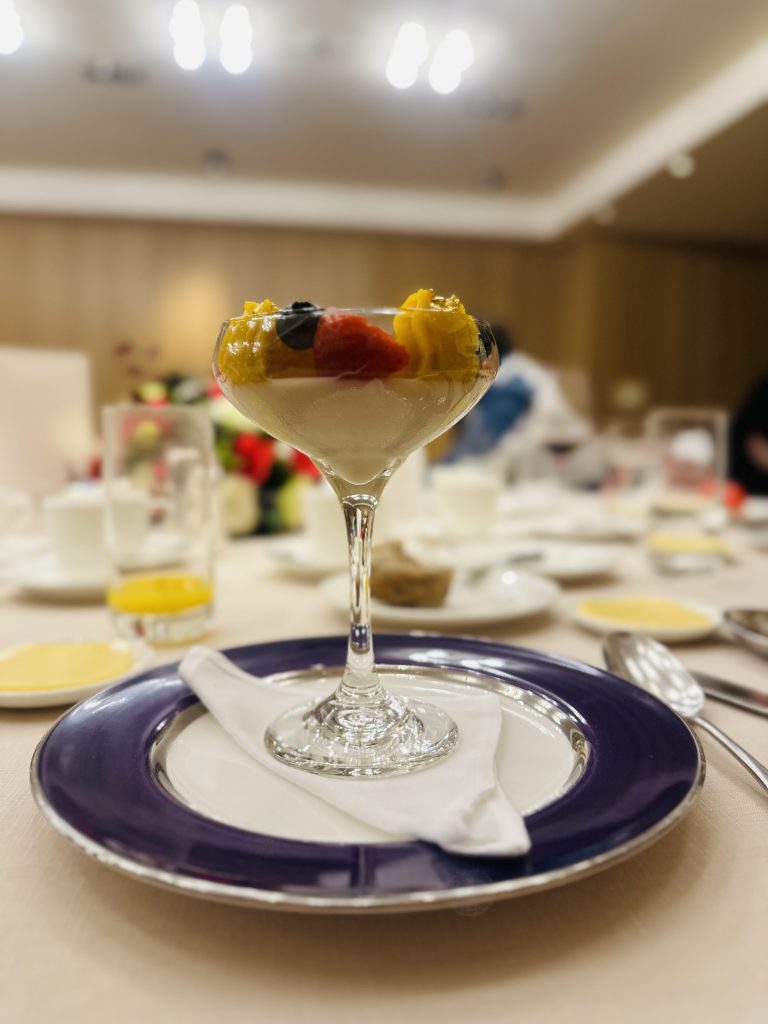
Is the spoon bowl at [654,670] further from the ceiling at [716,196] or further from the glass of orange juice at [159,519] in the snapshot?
the ceiling at [716,196]

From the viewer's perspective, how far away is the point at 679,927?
34 centimetres

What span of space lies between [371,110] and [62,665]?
482 centimetres

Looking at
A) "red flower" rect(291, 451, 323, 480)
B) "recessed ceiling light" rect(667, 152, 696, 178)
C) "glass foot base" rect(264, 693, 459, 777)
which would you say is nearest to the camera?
"glass foot base" rect(264, 693, 459, 777)

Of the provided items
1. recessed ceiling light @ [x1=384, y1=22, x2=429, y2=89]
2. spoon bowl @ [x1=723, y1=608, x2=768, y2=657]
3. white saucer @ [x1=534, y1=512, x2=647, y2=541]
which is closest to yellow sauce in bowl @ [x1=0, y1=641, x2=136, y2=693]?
spoon bowl @ [x1=723, y1=608, x2=768, y2=657]

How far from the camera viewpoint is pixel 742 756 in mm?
472

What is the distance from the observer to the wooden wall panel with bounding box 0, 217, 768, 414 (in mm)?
6812

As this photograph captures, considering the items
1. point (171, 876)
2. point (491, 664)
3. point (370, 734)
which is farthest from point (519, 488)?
point (171, 876)

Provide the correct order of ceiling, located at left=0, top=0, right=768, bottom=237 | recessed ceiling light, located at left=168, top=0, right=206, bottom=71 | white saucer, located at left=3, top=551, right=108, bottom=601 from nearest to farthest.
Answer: white saucer, located at left=3, top=551, right=108, bottom=601, recessed ceiling light, located at left=168, top=0, right=206, bottom=71, ceiling, located at left=0, top=0, right=768, bottom=237

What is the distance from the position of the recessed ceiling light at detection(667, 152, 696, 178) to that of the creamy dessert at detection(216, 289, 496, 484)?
5099 millimetres

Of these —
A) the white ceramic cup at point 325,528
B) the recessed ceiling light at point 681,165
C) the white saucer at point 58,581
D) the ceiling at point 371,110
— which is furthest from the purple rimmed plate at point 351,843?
the recessed ceiling light at point 681,165

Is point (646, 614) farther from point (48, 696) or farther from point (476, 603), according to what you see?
point (48, 696)

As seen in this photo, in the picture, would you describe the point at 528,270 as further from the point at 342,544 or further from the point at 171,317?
the point at 342,544

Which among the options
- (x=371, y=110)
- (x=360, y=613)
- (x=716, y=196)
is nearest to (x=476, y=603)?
(x=360, y=613)

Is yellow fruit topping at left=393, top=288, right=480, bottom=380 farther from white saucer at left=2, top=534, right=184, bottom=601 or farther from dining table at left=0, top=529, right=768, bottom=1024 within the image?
white saucer at left=2, top=534, right=184, bottom=601
